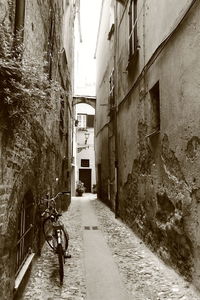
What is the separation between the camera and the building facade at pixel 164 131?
395 cm

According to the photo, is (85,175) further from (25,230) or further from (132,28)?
(25,230)

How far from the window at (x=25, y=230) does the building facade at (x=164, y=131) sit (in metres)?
2.34

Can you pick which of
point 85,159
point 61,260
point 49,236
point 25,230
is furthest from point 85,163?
point 61,260

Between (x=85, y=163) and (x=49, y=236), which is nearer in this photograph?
(x=49, y=236)

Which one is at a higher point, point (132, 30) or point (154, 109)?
point (132, 30)

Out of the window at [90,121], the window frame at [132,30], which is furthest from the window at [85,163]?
the window frame at [132,30]

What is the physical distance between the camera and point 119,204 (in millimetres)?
9516

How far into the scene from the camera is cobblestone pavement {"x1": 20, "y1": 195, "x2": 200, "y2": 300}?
373 cm

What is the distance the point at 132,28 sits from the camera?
26.2 ft

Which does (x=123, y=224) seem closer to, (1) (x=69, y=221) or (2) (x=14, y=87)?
(1) (x=69, y=221)

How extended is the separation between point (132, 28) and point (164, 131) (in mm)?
4334

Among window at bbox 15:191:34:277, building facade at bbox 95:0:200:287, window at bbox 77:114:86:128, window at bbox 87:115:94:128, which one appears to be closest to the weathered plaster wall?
building facade at bbox 95:0:200:287

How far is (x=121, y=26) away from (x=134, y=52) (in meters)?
3.24

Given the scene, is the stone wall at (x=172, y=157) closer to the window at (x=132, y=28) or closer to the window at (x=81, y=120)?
the window at (x=132, y=28)
